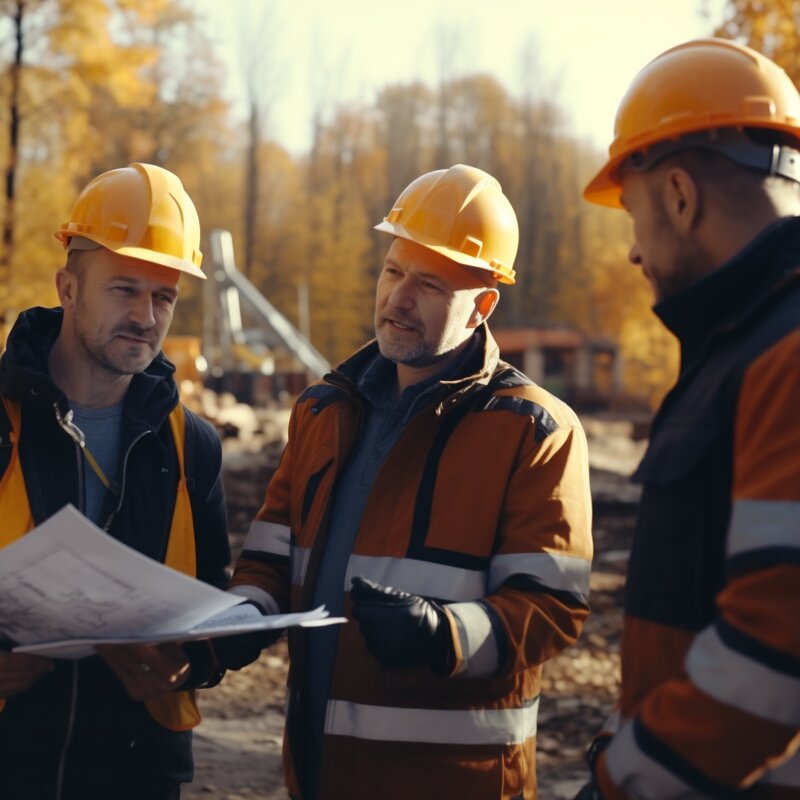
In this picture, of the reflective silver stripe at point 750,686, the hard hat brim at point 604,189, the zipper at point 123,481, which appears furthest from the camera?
the zipper at point 123,481

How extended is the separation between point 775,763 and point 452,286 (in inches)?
68.5

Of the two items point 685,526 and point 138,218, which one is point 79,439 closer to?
point 138,218

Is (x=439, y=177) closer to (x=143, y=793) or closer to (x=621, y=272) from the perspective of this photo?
(x=143, y=793)

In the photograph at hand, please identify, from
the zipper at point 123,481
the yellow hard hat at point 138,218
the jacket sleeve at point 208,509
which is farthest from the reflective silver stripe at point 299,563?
the yellow hard hat at point 138,218

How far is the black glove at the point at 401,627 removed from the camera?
2.44 m

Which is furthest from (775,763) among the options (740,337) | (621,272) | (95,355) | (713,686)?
(621,272)

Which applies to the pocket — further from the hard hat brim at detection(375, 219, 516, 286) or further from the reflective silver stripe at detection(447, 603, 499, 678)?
the hard hat brim at detection(375, 219, 516, 286)

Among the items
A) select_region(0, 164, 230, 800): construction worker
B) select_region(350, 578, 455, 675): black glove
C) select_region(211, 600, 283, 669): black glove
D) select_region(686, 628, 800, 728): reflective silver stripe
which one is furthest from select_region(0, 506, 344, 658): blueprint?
select_region(686, 628, 800, 728): reflective silver stripe

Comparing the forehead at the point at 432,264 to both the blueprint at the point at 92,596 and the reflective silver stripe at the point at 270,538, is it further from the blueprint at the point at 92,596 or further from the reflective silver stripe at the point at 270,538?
the blueprint at the point at 92,596

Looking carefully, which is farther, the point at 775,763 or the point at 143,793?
the point at 143,793

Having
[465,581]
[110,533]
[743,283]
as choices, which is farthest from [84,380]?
[743,283]

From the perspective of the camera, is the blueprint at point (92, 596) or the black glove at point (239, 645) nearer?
the blueprint at point (92, 596)

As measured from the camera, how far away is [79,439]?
2953mm

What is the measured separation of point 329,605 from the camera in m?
2.93
